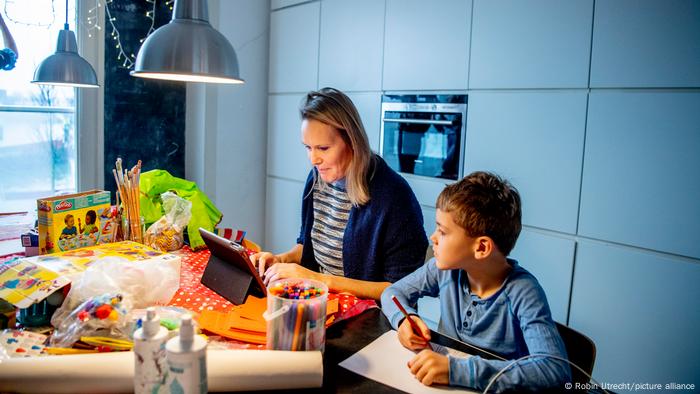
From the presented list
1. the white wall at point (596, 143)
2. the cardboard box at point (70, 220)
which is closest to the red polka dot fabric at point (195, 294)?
the cardboard box at point (70, 220)

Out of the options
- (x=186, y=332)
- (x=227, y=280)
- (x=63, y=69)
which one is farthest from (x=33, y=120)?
(x=186, y=332)

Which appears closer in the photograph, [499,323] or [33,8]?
[499,323]

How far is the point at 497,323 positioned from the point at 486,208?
0.89ft

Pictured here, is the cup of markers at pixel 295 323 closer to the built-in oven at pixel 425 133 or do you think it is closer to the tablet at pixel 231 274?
the tablet at pixel 231 274

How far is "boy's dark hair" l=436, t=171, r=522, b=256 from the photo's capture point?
47.0 inches

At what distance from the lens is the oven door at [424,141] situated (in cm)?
241

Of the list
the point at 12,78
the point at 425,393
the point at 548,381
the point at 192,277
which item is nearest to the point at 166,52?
the point at 192,277

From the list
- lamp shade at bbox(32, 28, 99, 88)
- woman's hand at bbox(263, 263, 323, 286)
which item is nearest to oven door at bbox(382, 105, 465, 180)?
woman's hand at bbox(263, 263, 323, 286)

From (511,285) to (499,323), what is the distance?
0.10m

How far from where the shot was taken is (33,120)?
2.62 m

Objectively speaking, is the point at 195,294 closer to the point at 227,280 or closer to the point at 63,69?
the point at 227,280

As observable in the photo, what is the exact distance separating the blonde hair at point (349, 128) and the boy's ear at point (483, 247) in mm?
541

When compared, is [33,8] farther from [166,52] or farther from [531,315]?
[531,315]

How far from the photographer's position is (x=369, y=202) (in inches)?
65.5
